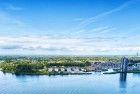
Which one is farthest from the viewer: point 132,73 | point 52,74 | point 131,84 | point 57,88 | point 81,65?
point 81,65

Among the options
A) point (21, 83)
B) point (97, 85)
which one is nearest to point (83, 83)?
point (97, 85)

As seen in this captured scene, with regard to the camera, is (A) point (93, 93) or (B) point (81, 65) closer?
(A) point (93, 93)

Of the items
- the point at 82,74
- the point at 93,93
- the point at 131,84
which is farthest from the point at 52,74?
the point at 93,93

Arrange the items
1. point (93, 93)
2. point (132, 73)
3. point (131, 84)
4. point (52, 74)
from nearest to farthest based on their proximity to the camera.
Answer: point (93, 93) → point (131, 84) → point (52, 74) → point (132, 73)

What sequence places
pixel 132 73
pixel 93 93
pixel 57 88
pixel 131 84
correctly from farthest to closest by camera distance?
1. pixel 132 73
2. pixel 131 84
3. pixel 57 88
4. pixel 93 93

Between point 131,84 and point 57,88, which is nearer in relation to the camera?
point 57,88

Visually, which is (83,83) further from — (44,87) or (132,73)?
(132,73)

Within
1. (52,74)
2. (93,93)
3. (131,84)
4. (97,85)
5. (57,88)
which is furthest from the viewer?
(52,74)

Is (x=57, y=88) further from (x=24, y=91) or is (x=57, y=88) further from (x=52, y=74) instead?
(x=52, y=74)
